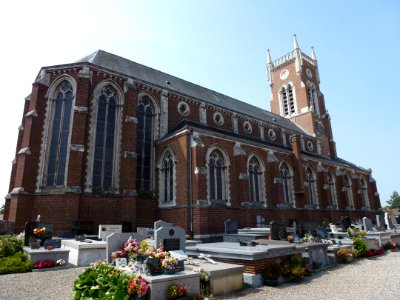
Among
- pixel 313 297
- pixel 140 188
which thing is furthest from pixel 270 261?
pixel 140 188

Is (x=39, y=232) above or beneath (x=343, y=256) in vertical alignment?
above

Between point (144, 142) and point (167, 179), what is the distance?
11.4 feet

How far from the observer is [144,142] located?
20594mm

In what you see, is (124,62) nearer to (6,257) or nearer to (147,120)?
(147,120)

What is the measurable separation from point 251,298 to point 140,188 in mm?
13470

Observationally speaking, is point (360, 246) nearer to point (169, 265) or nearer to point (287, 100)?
point (169, 265)

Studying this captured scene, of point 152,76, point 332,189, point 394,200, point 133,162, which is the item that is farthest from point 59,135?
point 394,200

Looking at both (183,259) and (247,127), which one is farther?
(247,127)

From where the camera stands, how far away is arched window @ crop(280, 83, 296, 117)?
4312 centimetres

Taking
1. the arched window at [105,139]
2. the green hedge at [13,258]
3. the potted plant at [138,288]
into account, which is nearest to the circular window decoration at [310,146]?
the arched window at [105,139]

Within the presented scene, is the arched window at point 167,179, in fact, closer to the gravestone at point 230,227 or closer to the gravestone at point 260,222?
the gravestone at point 230,227

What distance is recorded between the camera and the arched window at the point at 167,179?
746 inches

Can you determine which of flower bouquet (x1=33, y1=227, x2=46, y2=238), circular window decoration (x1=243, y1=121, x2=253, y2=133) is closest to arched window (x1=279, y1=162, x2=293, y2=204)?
circular window decoration (x1=243, y1=121, x2=253, y2=133)

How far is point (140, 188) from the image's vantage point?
1920 cm
